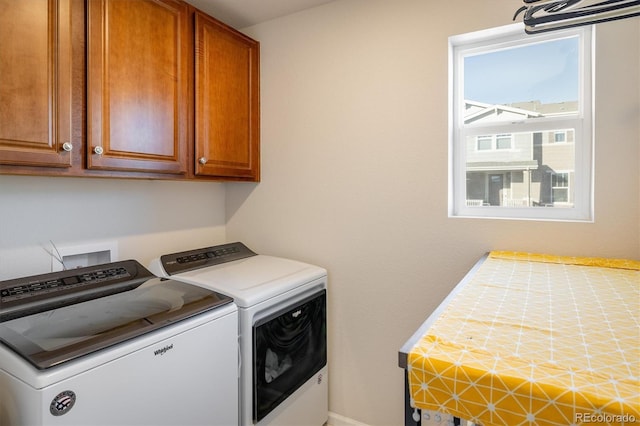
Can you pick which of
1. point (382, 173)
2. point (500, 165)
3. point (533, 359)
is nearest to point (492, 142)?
point (500, 165)

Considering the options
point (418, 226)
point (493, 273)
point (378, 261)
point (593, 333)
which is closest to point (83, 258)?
point (378, 261)

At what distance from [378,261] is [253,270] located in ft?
2.26

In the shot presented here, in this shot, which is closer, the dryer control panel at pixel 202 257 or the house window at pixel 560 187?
the house window at pixel 560 187

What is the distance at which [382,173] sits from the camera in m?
1.97

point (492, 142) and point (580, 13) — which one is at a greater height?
A: point (580, 13)

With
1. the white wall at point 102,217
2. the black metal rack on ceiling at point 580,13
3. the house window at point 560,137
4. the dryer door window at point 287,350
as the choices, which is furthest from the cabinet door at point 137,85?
the house window at point 560,137

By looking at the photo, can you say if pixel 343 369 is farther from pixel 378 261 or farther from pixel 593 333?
pixel 593 333

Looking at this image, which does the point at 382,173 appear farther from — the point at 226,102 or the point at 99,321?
the point at 99,321

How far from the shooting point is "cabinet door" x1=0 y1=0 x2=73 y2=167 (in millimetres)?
1189

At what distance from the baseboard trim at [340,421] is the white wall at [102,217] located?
1.34m

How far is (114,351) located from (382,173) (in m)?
1.46

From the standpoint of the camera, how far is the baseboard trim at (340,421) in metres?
2.09

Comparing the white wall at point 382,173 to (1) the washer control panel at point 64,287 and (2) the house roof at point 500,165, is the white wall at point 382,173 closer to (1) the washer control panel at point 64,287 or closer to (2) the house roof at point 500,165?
(2) the house roof at point 500,165

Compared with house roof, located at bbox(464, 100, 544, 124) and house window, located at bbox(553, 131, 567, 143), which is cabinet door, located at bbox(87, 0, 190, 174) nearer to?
house roof, located at bbox(464, 100, 544, 124)
